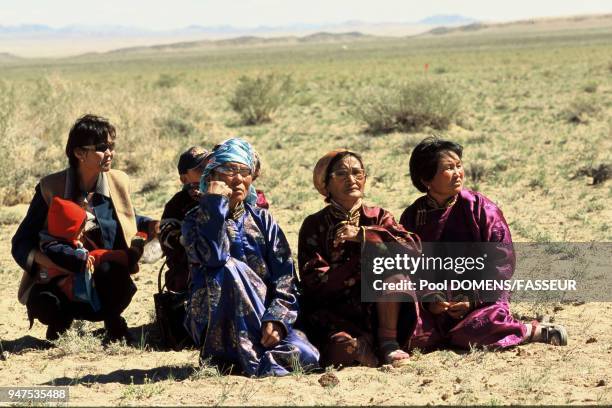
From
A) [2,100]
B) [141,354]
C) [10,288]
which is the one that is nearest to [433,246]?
[141,354]

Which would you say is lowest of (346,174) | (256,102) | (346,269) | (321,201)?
(321,201)

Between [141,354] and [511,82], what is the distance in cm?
2638

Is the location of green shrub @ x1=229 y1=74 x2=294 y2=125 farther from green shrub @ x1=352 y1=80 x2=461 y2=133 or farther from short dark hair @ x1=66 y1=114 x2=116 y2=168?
short dark hair @ x1=66 y1=114 x2=116 y2=168

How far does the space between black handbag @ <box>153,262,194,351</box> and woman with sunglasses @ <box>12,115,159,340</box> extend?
11.1 inches

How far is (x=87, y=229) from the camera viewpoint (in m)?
5.25

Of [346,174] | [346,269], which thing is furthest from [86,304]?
[346,174]

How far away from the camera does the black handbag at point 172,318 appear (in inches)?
203

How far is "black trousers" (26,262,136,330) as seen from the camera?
17.1 ft

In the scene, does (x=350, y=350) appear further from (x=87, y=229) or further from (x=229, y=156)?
(x=87, y=229)

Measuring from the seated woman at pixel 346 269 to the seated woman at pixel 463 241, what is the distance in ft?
0.62

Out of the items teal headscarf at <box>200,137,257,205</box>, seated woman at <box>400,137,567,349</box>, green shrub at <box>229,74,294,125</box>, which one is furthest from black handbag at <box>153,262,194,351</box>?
green shrub at <box>229,74,294,125</box>

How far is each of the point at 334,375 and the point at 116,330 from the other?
63.6 inches

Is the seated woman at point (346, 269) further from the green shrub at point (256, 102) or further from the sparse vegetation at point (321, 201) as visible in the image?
the green shrub at point (256, 102)

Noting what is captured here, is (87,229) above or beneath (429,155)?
beneath
